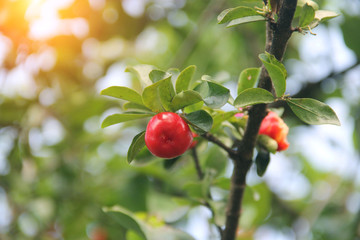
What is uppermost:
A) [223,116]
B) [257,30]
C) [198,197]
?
[223,116]

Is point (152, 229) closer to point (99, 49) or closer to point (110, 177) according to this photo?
point (110, 177)

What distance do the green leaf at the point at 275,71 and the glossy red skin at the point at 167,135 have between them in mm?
232

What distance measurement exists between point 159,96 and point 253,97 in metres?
0.22

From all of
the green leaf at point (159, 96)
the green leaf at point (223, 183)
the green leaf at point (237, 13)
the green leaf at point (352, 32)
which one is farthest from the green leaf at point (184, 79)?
the green leaf at point (352, 32)

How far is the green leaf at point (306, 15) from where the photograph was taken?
0.88 metres

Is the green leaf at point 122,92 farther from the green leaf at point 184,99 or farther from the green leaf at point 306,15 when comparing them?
the green leaf at point 306,15

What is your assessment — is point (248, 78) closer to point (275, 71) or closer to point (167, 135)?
point (275, 71)

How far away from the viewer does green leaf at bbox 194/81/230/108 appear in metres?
0.89

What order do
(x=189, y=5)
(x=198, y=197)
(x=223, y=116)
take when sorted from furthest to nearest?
(x=189, y=5), (x=198, y=197), (x=223, y=116)

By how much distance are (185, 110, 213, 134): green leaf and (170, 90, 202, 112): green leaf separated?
29mm

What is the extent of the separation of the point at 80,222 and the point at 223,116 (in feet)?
5.42

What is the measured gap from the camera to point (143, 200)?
6.66 ft

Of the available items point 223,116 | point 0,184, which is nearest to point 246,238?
point 223,116

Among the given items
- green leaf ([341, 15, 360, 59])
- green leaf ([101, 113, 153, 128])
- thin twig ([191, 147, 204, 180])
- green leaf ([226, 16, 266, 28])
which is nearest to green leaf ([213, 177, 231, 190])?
thin twig ([191, 147, 204, 180])
